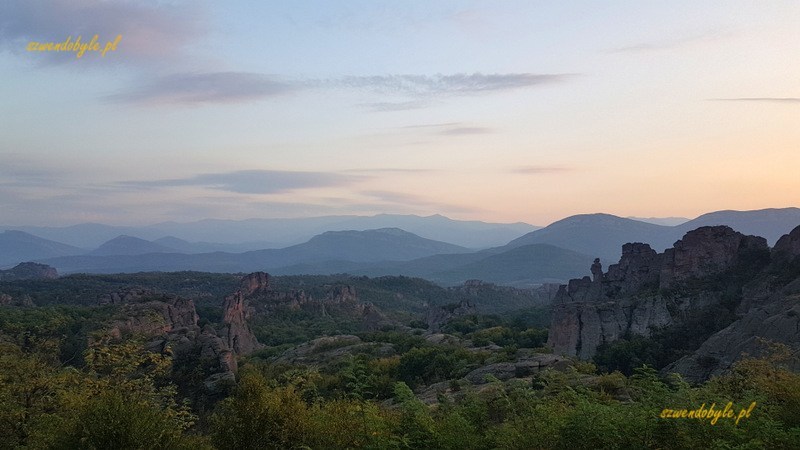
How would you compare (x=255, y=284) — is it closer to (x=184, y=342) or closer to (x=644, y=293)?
(x=184, y=342)

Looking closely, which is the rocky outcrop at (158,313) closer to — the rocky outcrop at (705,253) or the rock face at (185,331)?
the rock face at (185,331)

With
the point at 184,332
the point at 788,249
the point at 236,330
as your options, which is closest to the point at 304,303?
the point at 236,330

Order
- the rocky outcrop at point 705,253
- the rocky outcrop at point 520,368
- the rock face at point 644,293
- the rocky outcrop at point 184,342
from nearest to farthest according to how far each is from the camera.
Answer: the rocky outcrop at point 520,368 < the rocky outcrop at point 184,342 < the rock face at point 644,293 < the rocky outcrop at point 705,253

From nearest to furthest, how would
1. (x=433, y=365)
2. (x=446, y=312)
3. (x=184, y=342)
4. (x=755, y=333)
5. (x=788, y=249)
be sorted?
1. (x=433, y=365)
2. (x=755, y=333)
3. (x=184, y=342)
4. (x=788, y=249)
5. (x=446, y=312)

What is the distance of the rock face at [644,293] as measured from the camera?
66.9m

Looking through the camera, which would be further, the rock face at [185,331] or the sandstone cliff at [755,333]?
the rock face at [185,331]

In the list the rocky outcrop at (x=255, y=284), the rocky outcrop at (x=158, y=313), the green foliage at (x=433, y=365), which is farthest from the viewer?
the rocky outcrop at (x=255, y=284)

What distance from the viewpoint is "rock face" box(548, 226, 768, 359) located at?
66.9 m

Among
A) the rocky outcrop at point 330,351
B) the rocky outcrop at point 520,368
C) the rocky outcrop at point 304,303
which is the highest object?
the rocky outcrop at point 520,368

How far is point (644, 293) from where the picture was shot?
251ft

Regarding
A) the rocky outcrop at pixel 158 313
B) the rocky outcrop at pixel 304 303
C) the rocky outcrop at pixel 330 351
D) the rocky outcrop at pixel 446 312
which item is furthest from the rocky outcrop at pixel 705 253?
→ the rocky outcrop at pixel 158 313

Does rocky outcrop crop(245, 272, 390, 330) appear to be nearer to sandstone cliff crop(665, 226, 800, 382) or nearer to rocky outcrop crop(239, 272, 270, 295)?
rocky outcrop crop(239, 272, 270, 295)

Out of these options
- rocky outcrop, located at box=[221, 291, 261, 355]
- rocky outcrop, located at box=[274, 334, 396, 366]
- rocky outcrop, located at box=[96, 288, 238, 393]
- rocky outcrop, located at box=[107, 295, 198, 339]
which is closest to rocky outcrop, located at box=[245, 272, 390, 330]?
rocky outcrop, located at box=[221, 291, 261, 355]

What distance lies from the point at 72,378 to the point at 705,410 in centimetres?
2035
